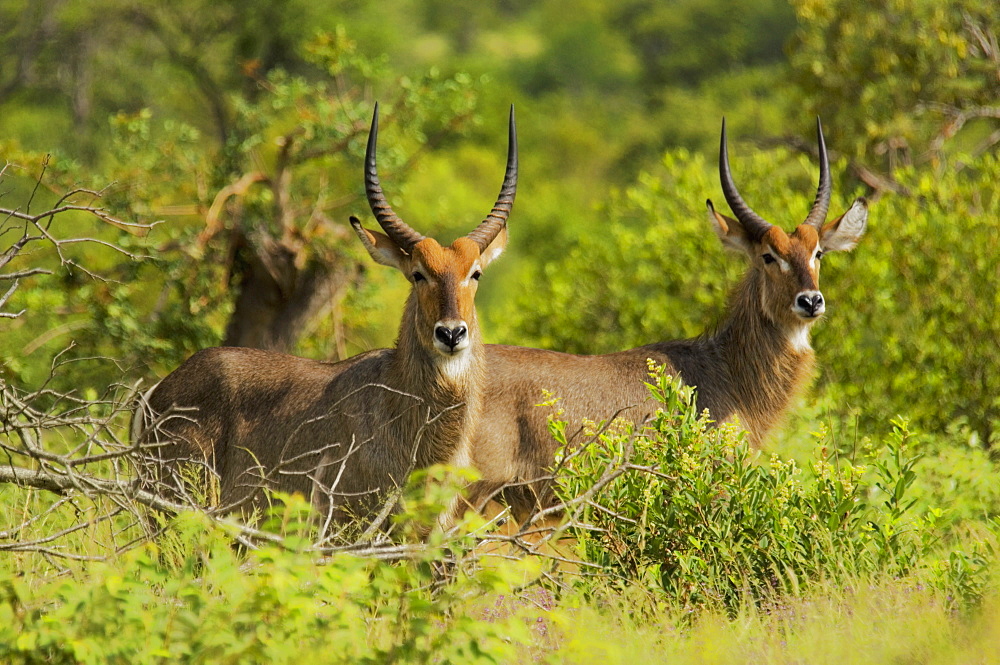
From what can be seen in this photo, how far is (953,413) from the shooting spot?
780 centimetres

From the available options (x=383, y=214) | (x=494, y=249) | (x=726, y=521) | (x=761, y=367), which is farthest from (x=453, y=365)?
(x=761, y=367)

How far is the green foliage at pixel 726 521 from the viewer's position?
4.36m

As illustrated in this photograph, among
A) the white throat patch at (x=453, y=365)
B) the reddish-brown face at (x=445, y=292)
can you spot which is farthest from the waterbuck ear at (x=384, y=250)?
the white throat patch at (x=453, y=365)

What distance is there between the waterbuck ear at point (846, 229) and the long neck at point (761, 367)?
508mm

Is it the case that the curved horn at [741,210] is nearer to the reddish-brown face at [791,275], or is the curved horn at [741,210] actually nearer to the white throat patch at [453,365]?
the reddish-brown face at [791,275]

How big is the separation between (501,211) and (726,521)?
187 cm

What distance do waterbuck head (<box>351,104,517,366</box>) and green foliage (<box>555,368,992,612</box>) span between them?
797mm

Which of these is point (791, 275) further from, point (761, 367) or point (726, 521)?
point (726, 521)

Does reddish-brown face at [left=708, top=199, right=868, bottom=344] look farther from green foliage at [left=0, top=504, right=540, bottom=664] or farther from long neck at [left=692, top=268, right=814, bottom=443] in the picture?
green foliage at [left=0, top=504, right=540, bottom=664]

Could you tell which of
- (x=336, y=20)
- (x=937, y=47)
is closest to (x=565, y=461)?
(x=937, y=47)

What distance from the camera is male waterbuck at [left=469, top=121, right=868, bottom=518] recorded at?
18.0 ft

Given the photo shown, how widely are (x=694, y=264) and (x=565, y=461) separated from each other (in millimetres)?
4516

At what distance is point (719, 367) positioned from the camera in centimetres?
599

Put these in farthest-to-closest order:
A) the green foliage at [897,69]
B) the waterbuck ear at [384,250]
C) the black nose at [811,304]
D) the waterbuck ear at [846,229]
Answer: the green foliage at [897,69], the waterbuck ear at [846,229], the black nose at [811,304], the waterbuck ear at [384,250]
